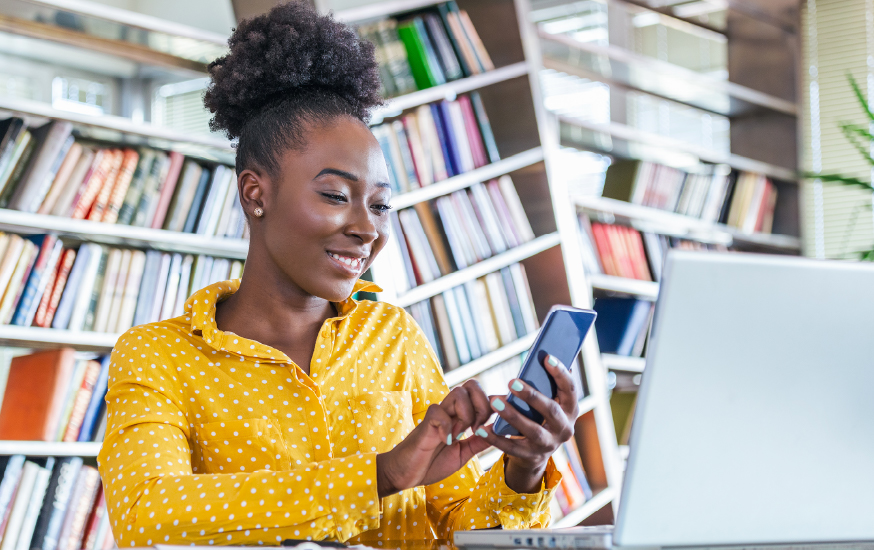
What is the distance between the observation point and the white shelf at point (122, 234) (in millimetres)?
1766

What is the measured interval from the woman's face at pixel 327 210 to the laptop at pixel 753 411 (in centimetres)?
60

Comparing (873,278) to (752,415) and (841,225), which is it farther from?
(841,225)

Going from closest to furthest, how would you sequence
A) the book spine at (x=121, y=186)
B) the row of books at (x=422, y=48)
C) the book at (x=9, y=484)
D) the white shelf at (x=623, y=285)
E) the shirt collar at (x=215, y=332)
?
1. the shirt collar at (x=215, y=332)
2. the book at (x=9, y=484)
3. the book spine at (x=121, y=186)
4. the row of books at (x=422, y=48)
5. the white shelf at (x=623, y=285)

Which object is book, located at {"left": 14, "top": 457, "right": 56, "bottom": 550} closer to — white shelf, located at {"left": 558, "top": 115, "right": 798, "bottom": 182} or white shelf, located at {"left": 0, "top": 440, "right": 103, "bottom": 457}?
white shelf, located at {"left": 0, "top": 440, "right": 103, "bottom": 457}

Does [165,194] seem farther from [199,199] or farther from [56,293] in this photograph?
[56,293]

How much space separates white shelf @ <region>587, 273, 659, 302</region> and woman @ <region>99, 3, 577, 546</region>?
1352 millimetres

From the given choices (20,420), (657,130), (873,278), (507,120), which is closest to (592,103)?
(657,130)

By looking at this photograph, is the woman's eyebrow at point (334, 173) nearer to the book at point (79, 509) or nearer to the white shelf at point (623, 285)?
the book at point (79, 509)

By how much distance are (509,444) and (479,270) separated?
1.43 meters

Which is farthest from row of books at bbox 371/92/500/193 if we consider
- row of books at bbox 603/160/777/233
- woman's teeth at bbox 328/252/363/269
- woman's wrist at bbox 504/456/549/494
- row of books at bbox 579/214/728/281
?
woman's wrist at bbox 504/456/549/494

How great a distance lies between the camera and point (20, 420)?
1.79 metres

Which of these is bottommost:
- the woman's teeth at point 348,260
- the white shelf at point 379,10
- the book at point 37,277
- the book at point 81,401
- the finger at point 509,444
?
the book at point 81,401

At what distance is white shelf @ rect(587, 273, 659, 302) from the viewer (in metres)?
2.69

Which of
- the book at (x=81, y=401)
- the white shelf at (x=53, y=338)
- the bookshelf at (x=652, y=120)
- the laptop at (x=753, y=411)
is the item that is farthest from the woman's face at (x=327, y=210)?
the bookshelf at (x=652, y=120)
